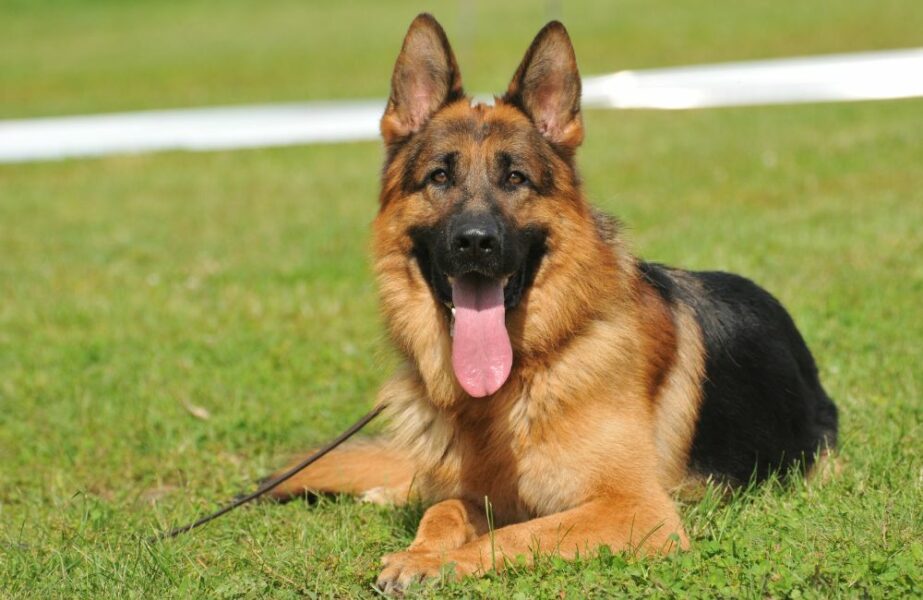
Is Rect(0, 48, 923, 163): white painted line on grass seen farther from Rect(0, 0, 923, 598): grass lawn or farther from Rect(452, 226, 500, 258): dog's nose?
Rect(452, 226, 500, 258): dog's nose

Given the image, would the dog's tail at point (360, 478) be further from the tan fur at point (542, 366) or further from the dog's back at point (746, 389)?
the dog's back at point (746, 389)

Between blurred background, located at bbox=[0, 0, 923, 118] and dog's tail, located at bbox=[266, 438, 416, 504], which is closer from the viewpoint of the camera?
dog's tail, located at bbox=[266, 438, 416, 504]

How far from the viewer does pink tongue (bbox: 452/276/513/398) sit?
4.56 metres

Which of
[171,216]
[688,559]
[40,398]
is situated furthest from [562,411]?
[171,216]

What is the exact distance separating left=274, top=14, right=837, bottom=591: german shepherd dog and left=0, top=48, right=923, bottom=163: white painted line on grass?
13635 millimetres

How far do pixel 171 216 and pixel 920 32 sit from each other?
18.7 metres

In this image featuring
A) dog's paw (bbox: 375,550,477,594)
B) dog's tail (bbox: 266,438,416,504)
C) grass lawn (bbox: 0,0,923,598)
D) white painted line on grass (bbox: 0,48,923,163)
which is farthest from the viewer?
white painted line on grass (bbox: 0,48,923,163)

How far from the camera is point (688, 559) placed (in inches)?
159

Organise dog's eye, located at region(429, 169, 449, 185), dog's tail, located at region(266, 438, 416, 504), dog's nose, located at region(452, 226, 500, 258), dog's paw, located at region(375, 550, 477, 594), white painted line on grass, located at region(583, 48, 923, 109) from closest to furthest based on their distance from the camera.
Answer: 1. dog's paw, located at region(375, 550, 477, 594)
2. dog's nose, located at region(452, 226, 500, 258)
3. dog's eye, located at region(429, 169, 449, 185)
4. dog's tail, located at region(266, 438, 416, 504)
5. white painted line on grass, located at region(583, 48, 923, 109)

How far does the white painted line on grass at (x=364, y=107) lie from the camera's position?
1858 centimetres

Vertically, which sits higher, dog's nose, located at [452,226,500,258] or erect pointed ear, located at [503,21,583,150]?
erect pointed ear, located at [503,21,583,150]

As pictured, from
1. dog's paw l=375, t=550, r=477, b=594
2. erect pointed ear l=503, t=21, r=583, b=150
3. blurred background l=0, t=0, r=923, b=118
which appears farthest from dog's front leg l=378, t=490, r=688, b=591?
blurred background l=0, t=0, r=923, b=118

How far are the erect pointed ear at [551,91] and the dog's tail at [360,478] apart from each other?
1.73 m

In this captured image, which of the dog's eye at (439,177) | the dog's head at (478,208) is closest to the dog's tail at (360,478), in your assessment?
the dog's head at (478,208)
